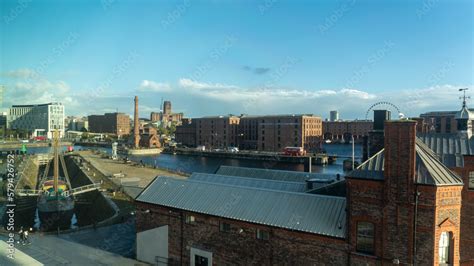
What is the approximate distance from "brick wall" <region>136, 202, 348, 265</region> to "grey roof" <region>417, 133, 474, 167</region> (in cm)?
848

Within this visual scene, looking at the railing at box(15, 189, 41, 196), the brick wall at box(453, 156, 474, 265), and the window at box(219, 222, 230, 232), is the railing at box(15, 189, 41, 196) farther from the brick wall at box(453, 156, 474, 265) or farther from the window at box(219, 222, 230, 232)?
the brick wall at box(453, 156, 474, 265)

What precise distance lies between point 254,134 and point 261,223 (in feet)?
431

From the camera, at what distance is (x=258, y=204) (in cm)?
1917

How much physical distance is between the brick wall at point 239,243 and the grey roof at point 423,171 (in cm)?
308

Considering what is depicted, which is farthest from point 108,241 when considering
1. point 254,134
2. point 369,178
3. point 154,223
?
point 254,134

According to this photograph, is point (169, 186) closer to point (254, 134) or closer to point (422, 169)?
point (422, 169)

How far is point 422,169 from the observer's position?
14.7m

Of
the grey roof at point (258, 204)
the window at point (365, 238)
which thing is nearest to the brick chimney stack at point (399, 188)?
the window at point (365, 238)

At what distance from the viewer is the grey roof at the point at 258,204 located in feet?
55.0

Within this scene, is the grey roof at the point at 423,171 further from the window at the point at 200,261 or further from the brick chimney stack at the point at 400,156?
the window at the point at 200,261

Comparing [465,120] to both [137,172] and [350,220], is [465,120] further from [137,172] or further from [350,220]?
[137,172]

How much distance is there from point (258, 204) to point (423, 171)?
8020 mm

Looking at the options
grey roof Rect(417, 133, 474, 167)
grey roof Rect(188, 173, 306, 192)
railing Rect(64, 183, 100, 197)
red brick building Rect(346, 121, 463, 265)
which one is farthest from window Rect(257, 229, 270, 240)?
Result: railing Rect(64, 183, 100, 197)

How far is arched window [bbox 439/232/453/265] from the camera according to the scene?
14719mm
